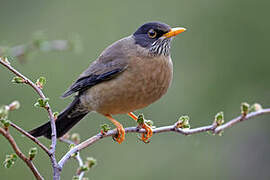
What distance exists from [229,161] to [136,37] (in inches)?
187

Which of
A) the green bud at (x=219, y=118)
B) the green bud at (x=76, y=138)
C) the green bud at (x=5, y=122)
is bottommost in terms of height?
the green bud at (x=5, y=122)

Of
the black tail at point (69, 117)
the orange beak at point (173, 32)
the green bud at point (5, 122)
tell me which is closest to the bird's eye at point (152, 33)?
the orange beak at point (173, 32)

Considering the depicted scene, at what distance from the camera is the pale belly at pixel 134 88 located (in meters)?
5.18

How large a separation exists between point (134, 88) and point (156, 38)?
0.89m

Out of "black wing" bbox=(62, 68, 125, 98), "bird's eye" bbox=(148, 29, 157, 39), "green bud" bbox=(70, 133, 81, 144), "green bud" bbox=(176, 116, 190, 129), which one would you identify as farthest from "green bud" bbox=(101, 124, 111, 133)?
"bird's eye" bbox=(148, 29, 157, 39)

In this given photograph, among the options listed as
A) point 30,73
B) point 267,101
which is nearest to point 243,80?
point 267,101

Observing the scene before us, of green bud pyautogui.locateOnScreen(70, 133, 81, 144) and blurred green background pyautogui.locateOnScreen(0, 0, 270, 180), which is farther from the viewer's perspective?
blurred green background pyautogui.locateOnScreen(0, 0, 270, 180)

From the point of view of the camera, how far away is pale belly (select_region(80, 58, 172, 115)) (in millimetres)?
5180

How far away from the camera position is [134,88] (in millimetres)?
5172

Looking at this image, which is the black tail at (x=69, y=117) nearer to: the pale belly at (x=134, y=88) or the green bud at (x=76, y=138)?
the pale belly at (x=134, y=88)

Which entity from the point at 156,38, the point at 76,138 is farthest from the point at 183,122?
the point at 156,38

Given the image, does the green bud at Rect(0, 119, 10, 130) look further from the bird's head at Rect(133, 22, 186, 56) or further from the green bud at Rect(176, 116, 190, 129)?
the bird's head at Rect(133, 22, 186, 56)

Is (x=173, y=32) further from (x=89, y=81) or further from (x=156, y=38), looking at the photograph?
(x=89, y=81)

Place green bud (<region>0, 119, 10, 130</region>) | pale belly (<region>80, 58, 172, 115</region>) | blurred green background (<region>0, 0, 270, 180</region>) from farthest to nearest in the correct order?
blurred green background (<region>0, 0, 270, 180</region>) → pale belly (<region>80, 58, 172, 115</region>) → green bud (<region>0, 119, 10, 130</region>)
